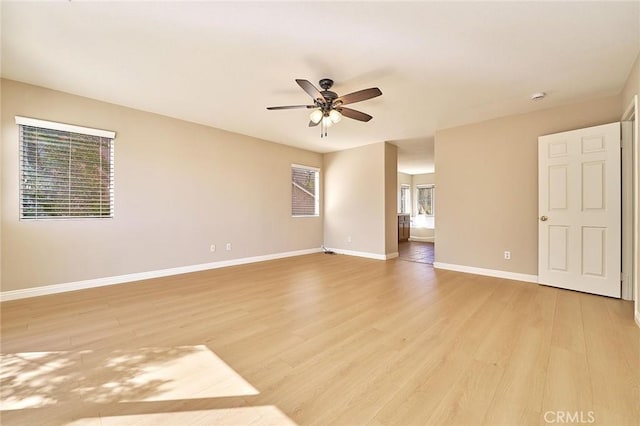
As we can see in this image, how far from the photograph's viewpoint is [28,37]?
232 centimetres

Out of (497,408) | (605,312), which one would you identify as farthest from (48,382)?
(605,312)

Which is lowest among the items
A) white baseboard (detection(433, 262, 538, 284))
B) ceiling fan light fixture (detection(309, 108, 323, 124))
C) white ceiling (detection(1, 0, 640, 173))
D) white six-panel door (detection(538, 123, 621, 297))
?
white baseboard (detection(433, 262, 538, 284))

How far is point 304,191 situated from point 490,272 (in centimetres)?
417

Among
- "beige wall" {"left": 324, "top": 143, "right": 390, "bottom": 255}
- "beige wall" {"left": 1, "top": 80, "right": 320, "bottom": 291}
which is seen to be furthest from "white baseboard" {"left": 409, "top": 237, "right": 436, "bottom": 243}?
"beige wall" {"left": 1, "top": 80, "right": 320, "bottom": 291}

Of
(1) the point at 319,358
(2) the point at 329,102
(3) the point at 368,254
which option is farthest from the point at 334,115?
(3) the point at 368,254

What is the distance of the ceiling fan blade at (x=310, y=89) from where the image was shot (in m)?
2.54

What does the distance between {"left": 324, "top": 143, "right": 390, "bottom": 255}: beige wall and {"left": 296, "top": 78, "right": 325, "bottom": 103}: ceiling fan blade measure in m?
3.13

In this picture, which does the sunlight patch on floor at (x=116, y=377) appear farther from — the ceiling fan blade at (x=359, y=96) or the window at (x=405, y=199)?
the window at (x=405, y=199)

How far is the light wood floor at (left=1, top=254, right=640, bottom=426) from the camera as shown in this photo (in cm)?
142

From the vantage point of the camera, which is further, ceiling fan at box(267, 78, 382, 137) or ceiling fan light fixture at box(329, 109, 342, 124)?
ceiling fan light fixture at box(329, 109, 342, 124)

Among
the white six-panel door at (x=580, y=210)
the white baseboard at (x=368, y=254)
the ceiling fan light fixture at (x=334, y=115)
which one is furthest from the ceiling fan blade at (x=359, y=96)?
the white baseboard at (x=368, y=254)

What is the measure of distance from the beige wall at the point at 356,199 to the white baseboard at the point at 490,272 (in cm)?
129

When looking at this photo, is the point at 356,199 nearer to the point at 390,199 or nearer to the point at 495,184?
the point at 390,199

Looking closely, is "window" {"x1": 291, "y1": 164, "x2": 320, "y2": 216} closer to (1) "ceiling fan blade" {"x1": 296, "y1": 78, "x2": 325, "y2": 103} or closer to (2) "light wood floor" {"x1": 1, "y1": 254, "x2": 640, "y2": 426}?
(2) "light wood floor" {"x1": 1, "y1": 254, "x2": 640, "y2": 426}
